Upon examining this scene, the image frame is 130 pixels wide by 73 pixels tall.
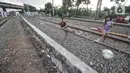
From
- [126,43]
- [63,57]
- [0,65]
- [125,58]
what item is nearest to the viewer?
[63,57]

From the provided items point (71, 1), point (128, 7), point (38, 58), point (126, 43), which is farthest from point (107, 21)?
point (71, 1)

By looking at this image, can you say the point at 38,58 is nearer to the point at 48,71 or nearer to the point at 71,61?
the point at 48,71

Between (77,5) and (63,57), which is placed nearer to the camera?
(63,57)

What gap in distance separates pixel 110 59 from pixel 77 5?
138 ft

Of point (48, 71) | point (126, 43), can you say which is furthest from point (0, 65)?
point (126, 43)

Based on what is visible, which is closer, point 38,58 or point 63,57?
point 63,57

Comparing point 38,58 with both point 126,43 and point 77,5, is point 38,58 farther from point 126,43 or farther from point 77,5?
point 77,5

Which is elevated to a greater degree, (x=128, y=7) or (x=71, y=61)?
(x=128, y=7)

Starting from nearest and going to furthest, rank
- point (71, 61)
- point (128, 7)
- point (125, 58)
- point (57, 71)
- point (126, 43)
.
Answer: point (71, 61) → point (57, 71) → point (125, 58) → point (126, 43) → point (128, 7)

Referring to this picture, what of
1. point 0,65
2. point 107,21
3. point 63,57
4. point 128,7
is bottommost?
point 0,65

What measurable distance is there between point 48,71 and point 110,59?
2.47 metres

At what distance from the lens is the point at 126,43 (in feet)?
23.1

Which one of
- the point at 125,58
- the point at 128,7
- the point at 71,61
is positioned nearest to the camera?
the point at 71,61

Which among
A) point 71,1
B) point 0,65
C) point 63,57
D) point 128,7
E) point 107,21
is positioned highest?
point 71,1
